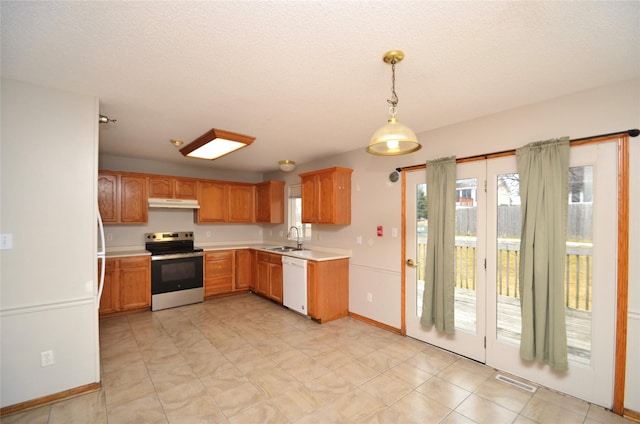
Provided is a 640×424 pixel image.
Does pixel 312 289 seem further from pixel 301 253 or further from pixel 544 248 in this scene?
pixel 544 248

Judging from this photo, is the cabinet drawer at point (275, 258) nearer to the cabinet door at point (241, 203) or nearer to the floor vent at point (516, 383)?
the cabinet door at point (241, 203)

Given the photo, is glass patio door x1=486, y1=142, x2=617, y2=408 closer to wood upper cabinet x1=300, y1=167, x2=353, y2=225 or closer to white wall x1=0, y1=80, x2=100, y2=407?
wood upper cabinet x1=300, y1=167, x2=353, y2=225

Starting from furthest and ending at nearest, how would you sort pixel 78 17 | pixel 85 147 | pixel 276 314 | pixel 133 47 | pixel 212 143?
pixel 276 314 < pixel 212 143 < pixel 85 147 < pixel 133 47 < pixel 78 17

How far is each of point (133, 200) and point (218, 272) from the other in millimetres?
1885

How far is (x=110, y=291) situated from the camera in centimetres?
426

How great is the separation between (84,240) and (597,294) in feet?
14.0

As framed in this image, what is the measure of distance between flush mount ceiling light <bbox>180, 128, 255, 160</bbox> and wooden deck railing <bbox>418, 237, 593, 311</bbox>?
2.58 m

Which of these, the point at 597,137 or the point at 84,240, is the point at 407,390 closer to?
the point at 597,137

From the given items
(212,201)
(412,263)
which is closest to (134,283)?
(212,201)

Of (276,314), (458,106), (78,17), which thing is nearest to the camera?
(78,17)

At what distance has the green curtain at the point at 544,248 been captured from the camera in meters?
2.41

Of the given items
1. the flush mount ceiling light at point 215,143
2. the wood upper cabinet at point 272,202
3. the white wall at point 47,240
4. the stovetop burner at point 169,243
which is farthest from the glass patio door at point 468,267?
the stovetop burner at point 169,243

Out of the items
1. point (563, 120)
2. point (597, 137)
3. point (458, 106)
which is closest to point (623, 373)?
point (597, 137)

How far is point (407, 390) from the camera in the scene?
8.17 ft
